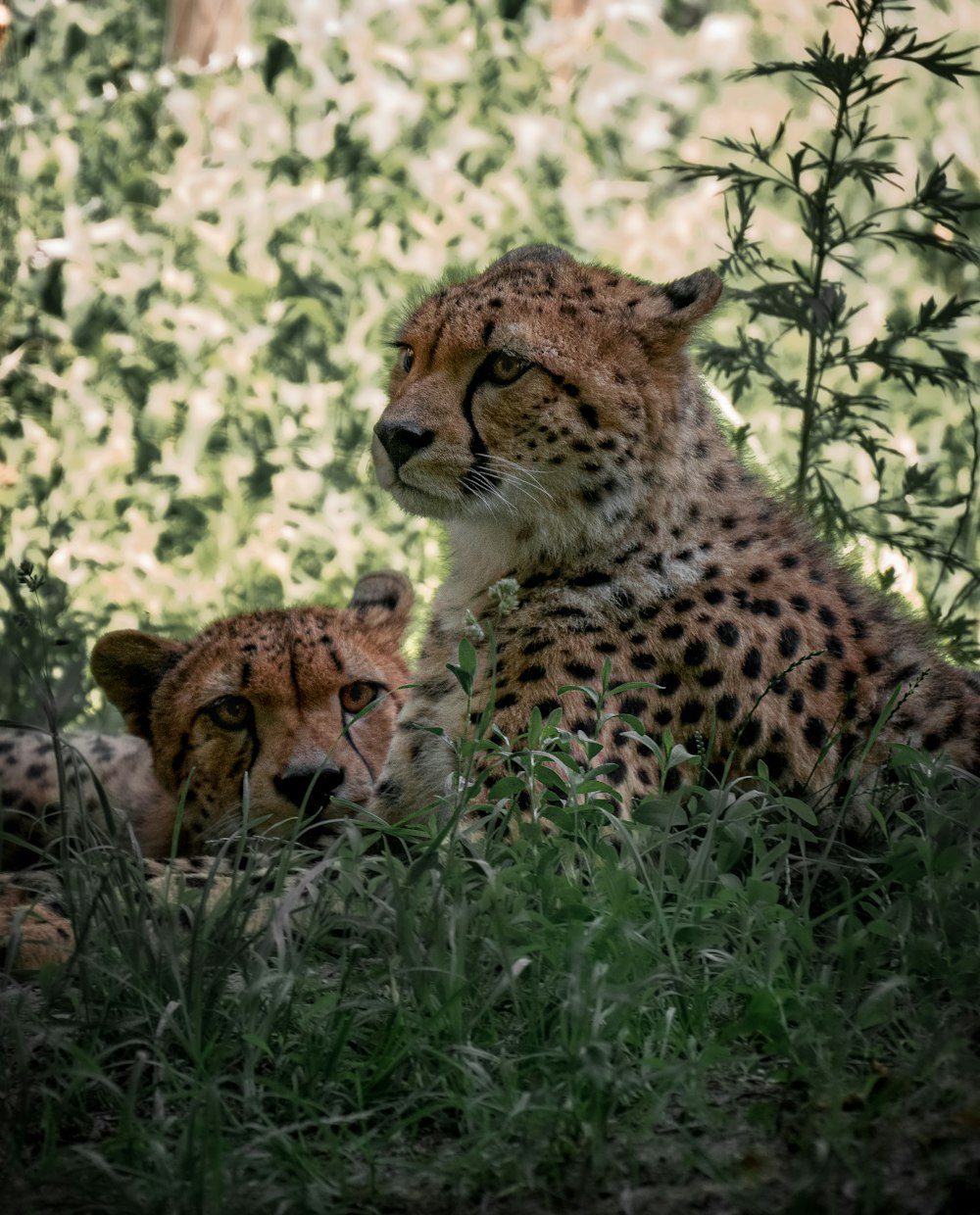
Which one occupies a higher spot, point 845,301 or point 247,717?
point 845,301

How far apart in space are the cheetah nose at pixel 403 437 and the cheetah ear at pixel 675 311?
51 cm

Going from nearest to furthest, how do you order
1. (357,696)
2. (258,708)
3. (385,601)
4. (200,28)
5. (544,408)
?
(544,408)
(258,708)
(357,696)
(385,601)
(200,28)

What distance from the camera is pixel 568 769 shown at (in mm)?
2670

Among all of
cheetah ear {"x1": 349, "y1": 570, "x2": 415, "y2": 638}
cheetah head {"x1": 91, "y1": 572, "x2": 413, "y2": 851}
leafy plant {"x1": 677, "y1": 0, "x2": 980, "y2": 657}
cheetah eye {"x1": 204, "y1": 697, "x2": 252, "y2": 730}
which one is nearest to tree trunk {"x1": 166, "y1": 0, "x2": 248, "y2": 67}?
leafy plant {"x1": 677, "y1": 0, "x2": 980, "y2": 657}

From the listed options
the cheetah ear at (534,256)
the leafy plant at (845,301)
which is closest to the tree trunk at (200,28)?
the leafy plant at (845,301)

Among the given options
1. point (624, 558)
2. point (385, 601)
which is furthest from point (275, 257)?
point (624, 558)

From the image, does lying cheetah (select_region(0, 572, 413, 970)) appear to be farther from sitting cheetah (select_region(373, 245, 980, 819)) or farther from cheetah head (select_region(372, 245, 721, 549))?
cheetah head (select_region(372, 245, 721, 549))

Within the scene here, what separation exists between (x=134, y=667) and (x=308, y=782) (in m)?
0.68

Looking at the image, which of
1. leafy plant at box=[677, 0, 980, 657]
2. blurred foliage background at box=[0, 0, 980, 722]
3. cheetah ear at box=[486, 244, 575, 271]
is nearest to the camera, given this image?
cheetah ear at box=[486, 244, 575, 271]

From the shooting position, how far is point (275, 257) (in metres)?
6.70

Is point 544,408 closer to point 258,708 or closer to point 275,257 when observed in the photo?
point 258,708

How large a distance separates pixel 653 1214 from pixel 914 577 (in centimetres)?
328

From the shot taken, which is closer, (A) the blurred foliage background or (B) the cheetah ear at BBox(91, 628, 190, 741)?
(B) the cheetah ear at BBox(91, 628, 190, 741)

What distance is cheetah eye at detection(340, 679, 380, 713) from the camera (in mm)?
3631
